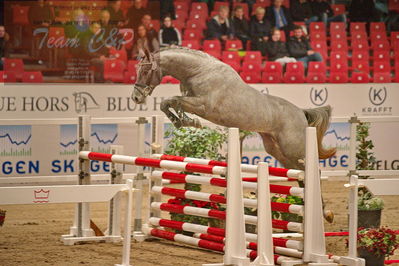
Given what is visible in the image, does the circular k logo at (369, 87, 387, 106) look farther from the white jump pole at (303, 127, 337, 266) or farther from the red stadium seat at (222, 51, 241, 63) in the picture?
the white jump pole at (303, 127, 337, 266)

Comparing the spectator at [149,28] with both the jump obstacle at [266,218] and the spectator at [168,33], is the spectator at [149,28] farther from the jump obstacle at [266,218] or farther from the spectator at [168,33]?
the jump obstacle at [266,218]

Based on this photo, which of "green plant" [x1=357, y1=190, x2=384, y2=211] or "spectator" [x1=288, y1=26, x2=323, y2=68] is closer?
"green plant" [x1=357, y1=190, x2=384, y2=211]

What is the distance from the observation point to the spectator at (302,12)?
14.0 m

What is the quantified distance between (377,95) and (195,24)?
118 inches

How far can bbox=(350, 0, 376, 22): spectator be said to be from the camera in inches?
569

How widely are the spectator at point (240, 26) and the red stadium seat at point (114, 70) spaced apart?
2.43 meters

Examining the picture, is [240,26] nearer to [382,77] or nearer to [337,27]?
[337,27]

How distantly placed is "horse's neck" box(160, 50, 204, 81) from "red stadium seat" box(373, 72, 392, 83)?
731 centimetres

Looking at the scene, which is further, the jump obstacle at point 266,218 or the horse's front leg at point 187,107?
the horse's front leg at point 187,107

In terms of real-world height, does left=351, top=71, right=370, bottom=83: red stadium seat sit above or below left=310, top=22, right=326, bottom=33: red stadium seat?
below

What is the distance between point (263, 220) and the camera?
564 cm

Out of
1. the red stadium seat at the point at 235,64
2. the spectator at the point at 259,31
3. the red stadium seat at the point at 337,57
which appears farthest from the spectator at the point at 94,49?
the red stadium seat at the point at 337,57

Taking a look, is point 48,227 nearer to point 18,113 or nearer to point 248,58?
point 18,113

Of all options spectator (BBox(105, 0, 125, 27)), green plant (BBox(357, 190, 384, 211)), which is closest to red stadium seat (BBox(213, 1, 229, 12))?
spectator (BBox(105, 0, 125, 27))
